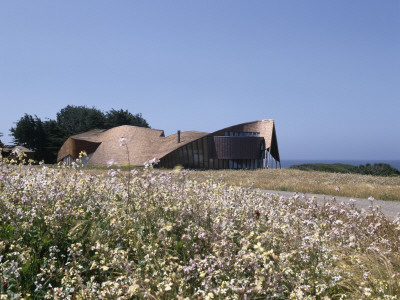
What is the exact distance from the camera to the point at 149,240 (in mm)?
4461

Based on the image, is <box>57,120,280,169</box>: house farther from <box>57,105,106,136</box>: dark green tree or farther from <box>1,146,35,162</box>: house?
<box>57,105,106,136</box>: dark green tree

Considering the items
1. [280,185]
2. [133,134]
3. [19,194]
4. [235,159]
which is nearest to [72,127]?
[133,134]

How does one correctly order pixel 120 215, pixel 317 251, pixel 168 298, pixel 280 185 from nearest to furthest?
pixel 168 298, pixel 317 251, pixel 120 215, pixel 280 185

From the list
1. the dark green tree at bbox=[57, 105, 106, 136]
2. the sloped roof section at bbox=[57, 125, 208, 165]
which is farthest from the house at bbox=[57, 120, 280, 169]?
the dark green tree at bbox=[57, 105, 106, 136]

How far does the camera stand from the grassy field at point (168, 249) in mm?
3275

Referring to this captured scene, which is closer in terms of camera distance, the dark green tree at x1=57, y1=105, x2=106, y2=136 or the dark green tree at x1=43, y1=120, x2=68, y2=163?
the dark green tree at x1=43, y1=120, x2=68, y2=163

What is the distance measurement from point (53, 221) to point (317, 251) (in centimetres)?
332

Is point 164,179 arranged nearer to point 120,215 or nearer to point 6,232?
point 120,215

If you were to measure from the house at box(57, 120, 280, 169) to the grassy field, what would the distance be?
2801cm

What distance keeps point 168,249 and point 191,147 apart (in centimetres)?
3145

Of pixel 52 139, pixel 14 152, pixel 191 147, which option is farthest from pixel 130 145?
pixel 14 152

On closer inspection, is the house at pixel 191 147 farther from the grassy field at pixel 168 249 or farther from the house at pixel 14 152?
the grassy field at pixel 168 249

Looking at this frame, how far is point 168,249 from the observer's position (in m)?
4.00

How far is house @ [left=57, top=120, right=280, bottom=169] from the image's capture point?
35.4 m
